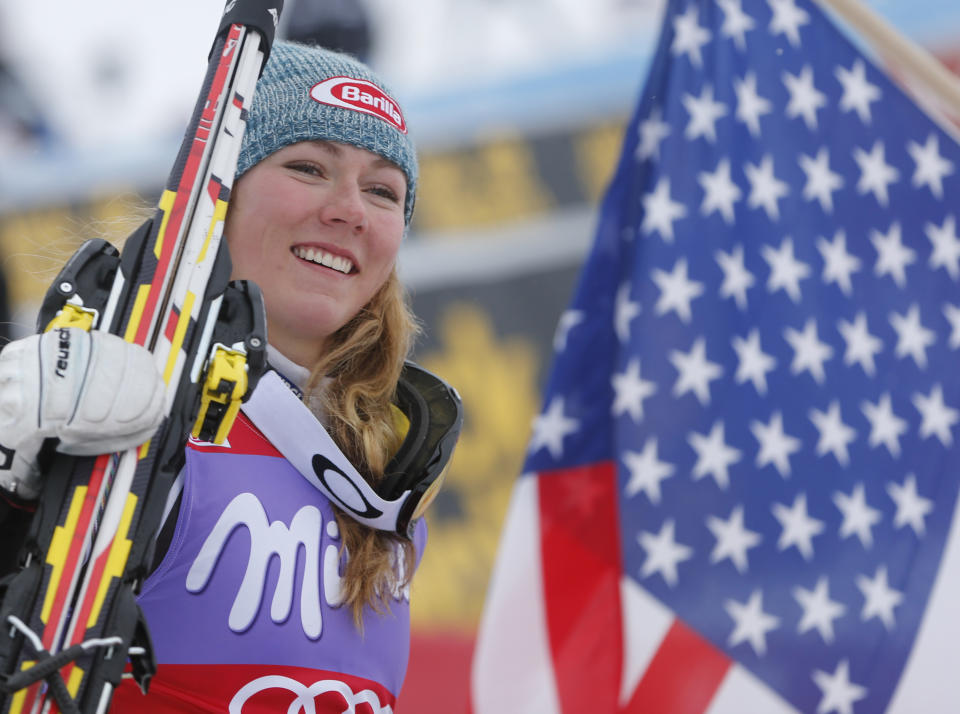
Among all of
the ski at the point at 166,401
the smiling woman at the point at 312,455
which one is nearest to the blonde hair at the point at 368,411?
the smiling woman at the point at 312,455

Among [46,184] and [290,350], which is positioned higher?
[46,184]

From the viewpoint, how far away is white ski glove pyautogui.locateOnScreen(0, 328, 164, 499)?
120 centimetres

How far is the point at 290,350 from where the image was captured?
188 cm

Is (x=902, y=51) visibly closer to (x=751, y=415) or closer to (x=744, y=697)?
(x=751, y=415)

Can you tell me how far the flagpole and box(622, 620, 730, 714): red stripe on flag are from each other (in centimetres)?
140

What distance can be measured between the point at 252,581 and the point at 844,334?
194cm

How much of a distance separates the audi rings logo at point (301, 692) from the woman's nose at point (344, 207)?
2.16 ft

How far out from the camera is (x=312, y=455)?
1.72 meters

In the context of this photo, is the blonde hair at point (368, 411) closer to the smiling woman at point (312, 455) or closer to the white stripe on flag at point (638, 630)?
the smiling woman at point (312, 455)

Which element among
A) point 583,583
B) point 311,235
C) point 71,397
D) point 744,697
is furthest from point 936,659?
point 71,397

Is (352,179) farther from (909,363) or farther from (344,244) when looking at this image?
(909,363)

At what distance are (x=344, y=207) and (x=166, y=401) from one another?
22.7 inches

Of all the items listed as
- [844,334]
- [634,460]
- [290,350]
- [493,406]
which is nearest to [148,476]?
[290,350]

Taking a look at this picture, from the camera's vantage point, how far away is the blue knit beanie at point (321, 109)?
1824 millimetres
